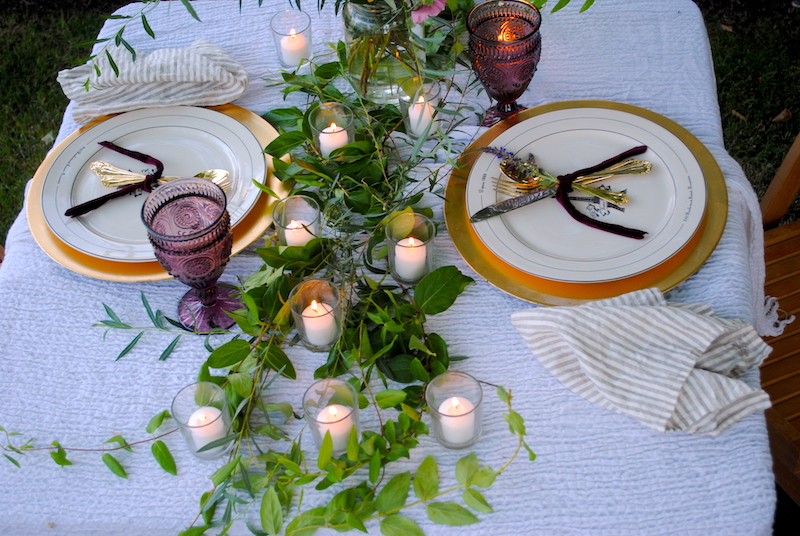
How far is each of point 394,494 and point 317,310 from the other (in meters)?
0.21

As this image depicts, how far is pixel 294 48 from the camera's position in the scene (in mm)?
1075

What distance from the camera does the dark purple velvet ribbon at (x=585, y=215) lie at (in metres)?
0.82

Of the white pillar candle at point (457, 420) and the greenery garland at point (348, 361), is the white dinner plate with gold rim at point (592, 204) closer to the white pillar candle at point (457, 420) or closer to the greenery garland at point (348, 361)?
the greenery garland at point (348, 361)

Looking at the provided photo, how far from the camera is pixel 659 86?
1.03m

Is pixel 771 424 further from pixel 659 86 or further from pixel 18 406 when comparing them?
pixel 18 406

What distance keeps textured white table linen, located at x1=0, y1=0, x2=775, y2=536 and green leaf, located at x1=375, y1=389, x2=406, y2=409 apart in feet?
0.20

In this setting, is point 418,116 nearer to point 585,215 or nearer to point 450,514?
point 585,215

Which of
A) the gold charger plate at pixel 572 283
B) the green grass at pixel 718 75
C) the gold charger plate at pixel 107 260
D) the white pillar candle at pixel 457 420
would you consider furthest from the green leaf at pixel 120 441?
the green grass at pixel 718 75

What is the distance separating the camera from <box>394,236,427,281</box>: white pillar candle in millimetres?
779

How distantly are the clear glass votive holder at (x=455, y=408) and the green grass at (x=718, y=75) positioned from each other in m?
1.56

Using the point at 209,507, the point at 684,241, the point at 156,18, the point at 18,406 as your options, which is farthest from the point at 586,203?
the point at 156,18

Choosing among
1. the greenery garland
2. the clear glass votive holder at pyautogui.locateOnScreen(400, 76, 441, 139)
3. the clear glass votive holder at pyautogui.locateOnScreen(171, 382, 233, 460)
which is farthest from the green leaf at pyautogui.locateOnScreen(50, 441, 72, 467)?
the clear glass votive holder at pyautogui.locateOnScreen(400, 76, 441, 139)

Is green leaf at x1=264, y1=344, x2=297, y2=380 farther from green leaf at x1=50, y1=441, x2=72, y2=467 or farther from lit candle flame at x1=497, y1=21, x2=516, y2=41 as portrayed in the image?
lit candle flame at x1=497, y1=21, x2=516, y2=41

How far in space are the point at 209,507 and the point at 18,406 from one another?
275mm
